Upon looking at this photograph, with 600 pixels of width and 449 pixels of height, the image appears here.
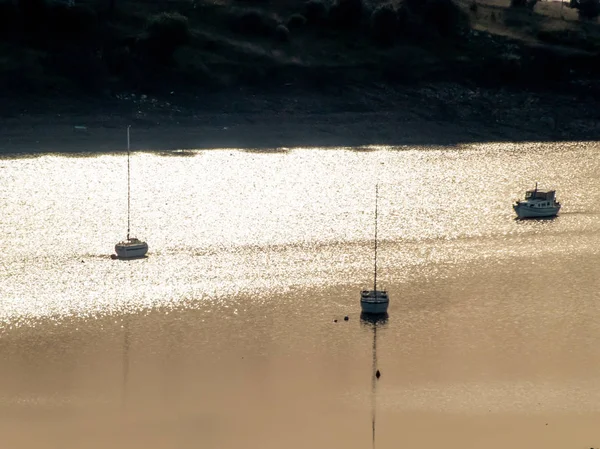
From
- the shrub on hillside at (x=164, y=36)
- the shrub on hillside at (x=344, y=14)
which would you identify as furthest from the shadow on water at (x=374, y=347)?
the shrub on hillside at (x=344, y=14)

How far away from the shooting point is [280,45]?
13688 centimetres

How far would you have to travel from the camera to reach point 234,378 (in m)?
58.2

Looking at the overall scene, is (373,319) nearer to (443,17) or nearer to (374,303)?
(374,303)

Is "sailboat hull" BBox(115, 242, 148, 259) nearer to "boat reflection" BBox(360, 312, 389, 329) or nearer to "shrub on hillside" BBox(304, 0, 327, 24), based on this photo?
"boat reflection" BBox(360, 312, 389, 329)


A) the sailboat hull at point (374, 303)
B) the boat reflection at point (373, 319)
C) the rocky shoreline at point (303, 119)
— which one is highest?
the rocky shoreline at point (303, 119)

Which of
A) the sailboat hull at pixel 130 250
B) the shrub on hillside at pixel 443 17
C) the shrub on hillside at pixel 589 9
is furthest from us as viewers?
the shrub on hillside at pixel 589 9

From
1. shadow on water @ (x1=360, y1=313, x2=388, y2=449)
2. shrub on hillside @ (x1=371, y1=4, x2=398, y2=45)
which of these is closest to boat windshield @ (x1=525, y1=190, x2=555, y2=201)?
shadow on water @ (x1=360, y1=313, x2=388, y2=449)

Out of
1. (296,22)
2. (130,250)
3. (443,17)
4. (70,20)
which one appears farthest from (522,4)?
(130,250)

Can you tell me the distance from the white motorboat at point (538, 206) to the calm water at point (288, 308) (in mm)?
1232

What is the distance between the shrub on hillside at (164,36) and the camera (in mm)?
127812

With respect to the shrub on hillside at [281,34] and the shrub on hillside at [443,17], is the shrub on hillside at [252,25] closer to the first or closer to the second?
the shrub on hillside at [281,34]

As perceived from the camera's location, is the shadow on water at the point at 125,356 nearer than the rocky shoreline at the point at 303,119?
Yes

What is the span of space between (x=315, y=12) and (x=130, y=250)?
73284 mm

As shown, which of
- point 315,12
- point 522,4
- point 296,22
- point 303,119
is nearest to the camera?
point 303,119
